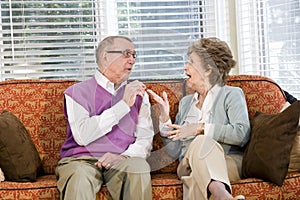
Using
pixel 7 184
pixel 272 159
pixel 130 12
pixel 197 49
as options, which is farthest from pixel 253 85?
pixel 7 184

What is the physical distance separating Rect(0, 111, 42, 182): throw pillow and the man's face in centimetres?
60

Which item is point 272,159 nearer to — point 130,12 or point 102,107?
point 102,107

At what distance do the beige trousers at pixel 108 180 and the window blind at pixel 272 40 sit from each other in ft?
5.10

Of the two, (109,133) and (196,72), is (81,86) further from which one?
(196,72)

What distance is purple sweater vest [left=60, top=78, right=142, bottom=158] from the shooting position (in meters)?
3.13

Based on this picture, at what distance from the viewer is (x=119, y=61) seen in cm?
328

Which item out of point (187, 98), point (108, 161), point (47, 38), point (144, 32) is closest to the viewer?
point (108, 161)

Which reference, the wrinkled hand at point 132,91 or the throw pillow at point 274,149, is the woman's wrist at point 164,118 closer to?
the wrinkled hand at point 132,91

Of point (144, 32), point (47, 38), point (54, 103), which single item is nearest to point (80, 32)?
point (47, 38)

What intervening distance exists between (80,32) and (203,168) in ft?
5.86

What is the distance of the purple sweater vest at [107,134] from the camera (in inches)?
123

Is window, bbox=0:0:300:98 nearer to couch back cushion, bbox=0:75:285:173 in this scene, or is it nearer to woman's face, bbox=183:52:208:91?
couch back cushion, bbox=0:75:285:173

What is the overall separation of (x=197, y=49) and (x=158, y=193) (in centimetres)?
90

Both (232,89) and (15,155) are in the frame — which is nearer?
(15,155)
